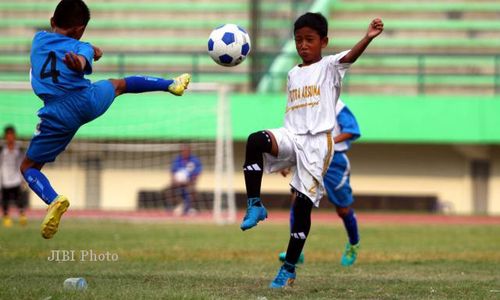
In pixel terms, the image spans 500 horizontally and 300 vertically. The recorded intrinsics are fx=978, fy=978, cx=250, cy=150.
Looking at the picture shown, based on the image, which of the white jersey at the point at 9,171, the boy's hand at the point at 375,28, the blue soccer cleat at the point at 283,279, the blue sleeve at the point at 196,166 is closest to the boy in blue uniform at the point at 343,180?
the blue soccer cleat at the point at 283,279

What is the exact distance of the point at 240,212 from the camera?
76.0 feet

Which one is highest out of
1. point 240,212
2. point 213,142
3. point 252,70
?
point 252,70

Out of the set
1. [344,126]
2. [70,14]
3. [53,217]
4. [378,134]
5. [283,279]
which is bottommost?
[378,134]

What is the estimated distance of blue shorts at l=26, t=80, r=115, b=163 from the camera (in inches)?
318

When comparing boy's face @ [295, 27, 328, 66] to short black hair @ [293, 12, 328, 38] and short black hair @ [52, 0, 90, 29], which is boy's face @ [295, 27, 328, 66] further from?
short black hair @ [52, 0, 90, 29]

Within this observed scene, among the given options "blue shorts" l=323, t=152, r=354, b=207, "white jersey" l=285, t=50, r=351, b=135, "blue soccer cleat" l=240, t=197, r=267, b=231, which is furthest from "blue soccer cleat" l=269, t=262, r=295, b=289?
"blue shorts" l=323, t=152, r=354, b=207

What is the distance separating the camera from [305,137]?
8.23 m

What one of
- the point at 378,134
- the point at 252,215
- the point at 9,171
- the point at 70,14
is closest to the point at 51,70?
the point at 70,14

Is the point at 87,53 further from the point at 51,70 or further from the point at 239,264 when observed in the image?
the point at 239,264

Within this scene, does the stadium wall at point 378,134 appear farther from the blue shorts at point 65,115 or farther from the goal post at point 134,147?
the blue shorts at point 65,115

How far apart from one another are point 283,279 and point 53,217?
194 centimetres

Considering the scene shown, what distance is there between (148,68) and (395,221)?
789cm

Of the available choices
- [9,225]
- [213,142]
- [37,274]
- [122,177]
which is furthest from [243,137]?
[37,274]

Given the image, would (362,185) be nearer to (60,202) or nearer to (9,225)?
(9,225)
